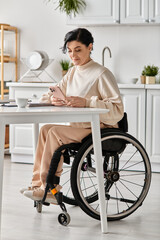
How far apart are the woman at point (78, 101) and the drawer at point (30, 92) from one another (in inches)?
64.9

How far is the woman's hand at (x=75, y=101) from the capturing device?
8.84ft

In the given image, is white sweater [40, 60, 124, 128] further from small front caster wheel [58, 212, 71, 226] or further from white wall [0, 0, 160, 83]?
white wall [0, 0, 160, 83]

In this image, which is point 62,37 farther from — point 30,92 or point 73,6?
point 30,92

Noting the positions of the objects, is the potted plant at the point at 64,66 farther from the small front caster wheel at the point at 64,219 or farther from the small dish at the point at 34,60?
the small front caster wheel at the point at 64,219

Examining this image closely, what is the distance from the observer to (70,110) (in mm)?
2506

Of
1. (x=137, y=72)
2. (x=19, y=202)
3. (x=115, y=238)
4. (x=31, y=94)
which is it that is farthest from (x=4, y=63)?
(x=115, y=238)

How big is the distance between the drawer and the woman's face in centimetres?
178

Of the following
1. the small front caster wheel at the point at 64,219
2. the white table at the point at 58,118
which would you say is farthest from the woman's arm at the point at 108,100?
the small front caster wheel at the point at 64,219

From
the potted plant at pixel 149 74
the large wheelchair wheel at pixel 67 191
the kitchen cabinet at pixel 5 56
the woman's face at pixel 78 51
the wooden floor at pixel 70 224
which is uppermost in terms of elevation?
the kitchen cabinet at pixel 5 56

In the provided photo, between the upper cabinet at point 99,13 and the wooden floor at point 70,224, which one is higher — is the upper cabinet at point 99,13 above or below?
above

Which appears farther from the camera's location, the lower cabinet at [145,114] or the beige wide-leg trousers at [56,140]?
the lower cabinet at [145,114]

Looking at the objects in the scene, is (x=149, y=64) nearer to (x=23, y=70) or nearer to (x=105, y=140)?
(x=23, y=70)

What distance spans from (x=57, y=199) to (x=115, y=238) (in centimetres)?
39

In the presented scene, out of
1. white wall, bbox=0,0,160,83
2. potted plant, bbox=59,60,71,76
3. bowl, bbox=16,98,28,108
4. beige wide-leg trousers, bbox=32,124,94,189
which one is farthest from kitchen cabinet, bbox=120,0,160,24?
bowl, bbox=16,98,28,108
